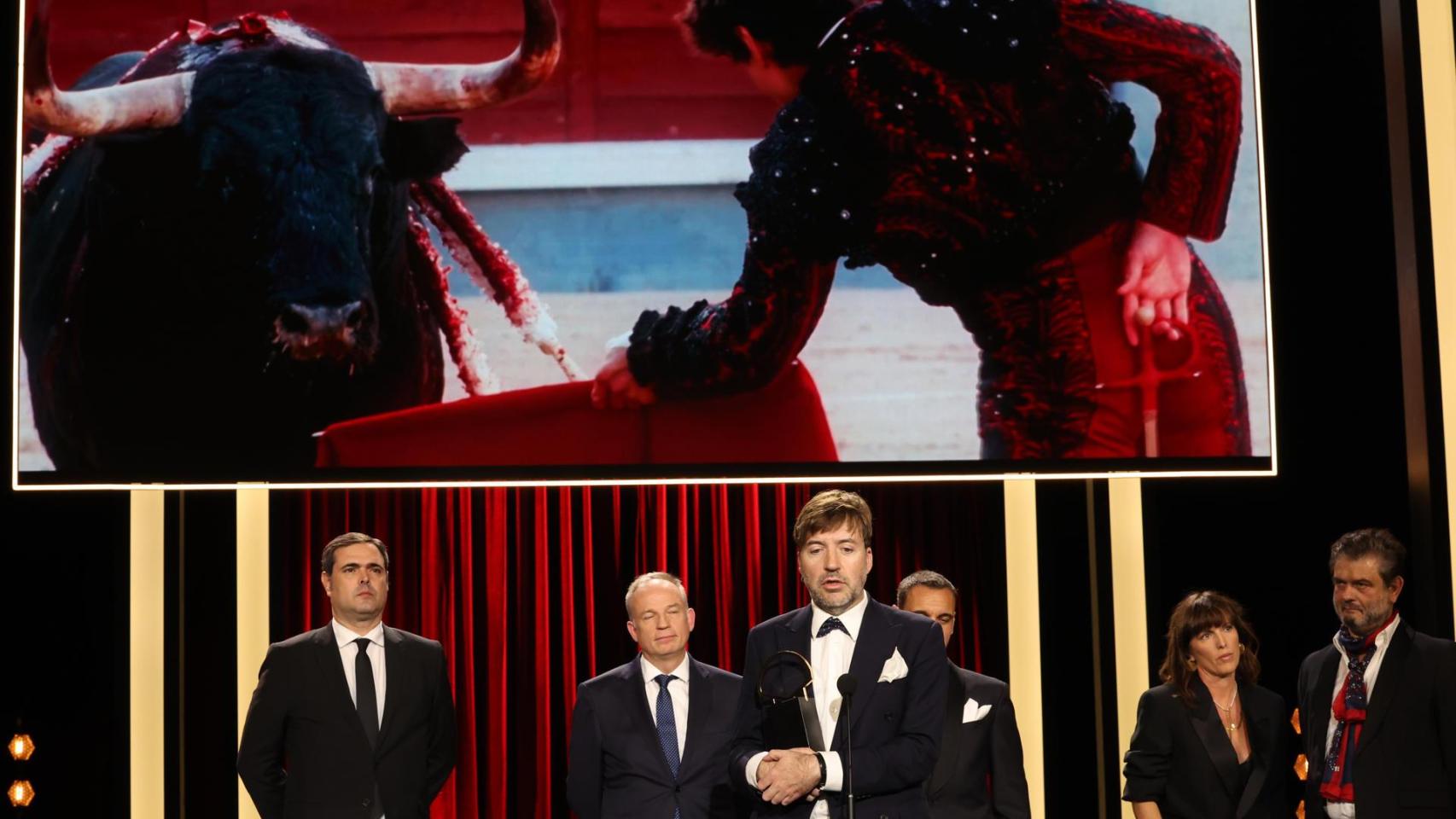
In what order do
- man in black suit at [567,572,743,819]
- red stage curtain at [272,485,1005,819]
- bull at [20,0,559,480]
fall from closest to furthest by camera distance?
man in black suit at [567,572,743,819] < bull at [20,0,559,480] < red stage curtain at [272,485,1005,819]

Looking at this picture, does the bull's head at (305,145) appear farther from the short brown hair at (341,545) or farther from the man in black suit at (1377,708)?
the man in black suit at (1377,708)

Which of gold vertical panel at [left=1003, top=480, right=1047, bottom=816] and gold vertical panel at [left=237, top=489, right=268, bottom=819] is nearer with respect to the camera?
gold vertical panel at [left=237, top=489, right=268, bottom=819]

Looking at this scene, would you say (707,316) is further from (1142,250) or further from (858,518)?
(858,518)

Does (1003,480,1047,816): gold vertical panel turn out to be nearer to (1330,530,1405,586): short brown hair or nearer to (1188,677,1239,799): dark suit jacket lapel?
(1188,677,1239,799): dark suit jacket lapel

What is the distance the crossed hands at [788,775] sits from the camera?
3018 mm

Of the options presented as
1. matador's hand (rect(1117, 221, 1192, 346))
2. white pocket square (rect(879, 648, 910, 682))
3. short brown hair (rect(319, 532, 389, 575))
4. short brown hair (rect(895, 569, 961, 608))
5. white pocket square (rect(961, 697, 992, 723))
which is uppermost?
matador's hand (rect(1117, 221, 1192, 346))

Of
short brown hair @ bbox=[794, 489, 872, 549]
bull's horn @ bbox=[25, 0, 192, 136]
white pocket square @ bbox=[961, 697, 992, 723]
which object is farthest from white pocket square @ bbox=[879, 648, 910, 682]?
bull's horn @ bbox=[25, 0, 192, 136]

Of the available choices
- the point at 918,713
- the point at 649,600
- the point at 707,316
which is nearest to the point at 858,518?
the point at 918,713

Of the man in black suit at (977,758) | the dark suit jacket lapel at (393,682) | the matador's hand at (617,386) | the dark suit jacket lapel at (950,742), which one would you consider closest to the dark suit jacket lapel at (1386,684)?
the man in black suit at (977,758)

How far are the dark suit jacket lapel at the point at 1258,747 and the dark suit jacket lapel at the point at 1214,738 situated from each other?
0.08ft

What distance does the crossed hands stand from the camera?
3.02m

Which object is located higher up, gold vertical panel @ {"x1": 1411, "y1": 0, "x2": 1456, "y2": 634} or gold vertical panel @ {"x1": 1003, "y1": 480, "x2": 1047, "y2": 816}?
gold vertical panel @ {"x1": 1411, "y1": 0, "x2": 1456, "y2": 634}

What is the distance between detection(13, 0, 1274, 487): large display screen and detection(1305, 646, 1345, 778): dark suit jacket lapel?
1036 mm

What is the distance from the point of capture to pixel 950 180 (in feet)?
17.5
